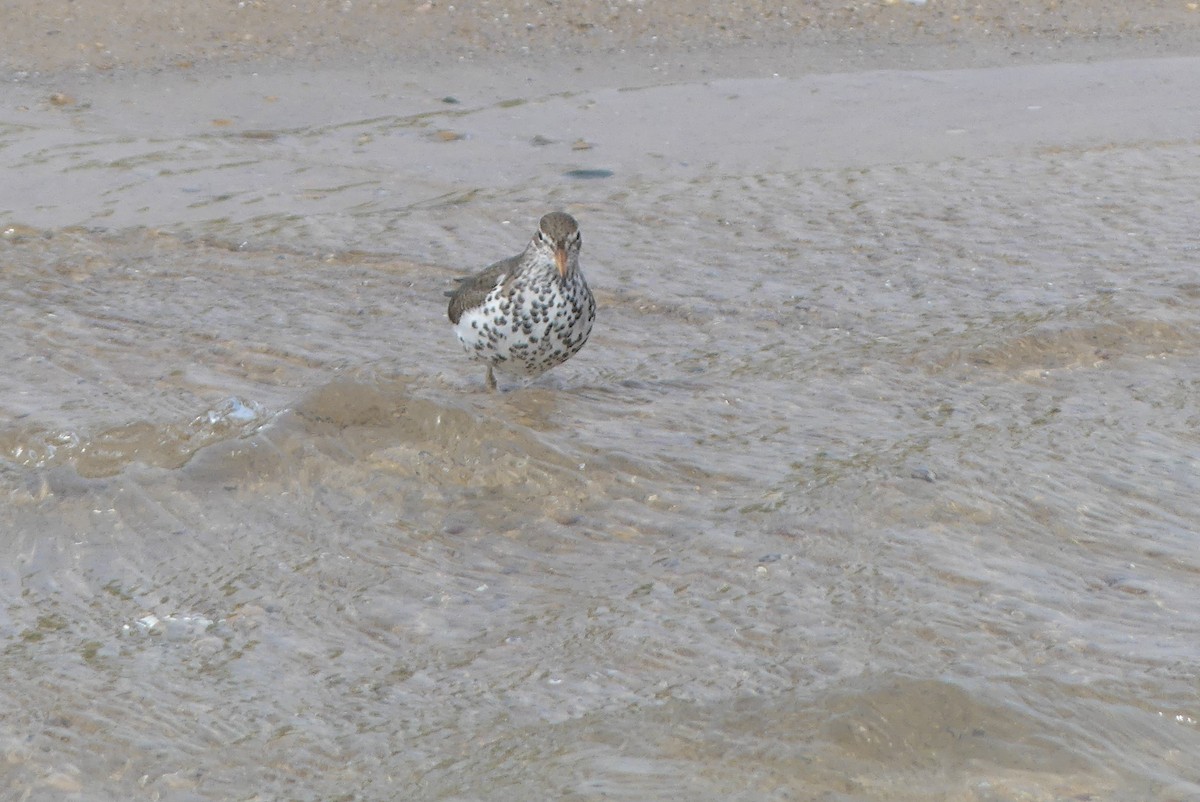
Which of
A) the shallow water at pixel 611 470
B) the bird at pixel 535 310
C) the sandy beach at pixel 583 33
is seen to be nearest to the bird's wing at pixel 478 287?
the bird at pixel 535 310

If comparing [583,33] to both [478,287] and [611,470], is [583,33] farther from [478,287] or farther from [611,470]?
[611,470]

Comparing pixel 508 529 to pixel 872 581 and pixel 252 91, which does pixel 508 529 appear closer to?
pixel 872 581

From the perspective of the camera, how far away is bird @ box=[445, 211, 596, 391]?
5.84 meters

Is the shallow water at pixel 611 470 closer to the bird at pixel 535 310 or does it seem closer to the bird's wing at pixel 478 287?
the bird at pixel 535 310

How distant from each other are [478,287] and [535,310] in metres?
0.38

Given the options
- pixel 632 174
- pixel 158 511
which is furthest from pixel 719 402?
pixel 632 174

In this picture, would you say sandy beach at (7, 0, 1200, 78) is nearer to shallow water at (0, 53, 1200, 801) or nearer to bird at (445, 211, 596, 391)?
shallow water at (0, 53, 1200, 801)

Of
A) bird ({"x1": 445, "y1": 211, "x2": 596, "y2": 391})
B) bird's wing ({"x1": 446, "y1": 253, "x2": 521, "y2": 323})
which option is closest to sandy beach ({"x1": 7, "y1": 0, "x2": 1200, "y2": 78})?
bird's wing ({"x1": 446, "y1": 253, "x2": 521, "y2": 323})

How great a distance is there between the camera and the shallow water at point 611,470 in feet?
12.1

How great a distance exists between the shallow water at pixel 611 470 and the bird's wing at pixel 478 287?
0.98 ft

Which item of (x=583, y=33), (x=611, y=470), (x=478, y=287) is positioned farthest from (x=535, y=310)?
(x=583, y=33)


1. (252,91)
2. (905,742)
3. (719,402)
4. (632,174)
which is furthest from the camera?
(252,91)

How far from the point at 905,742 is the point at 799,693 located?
0.33 metres

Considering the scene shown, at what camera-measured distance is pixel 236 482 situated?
5.11 m
